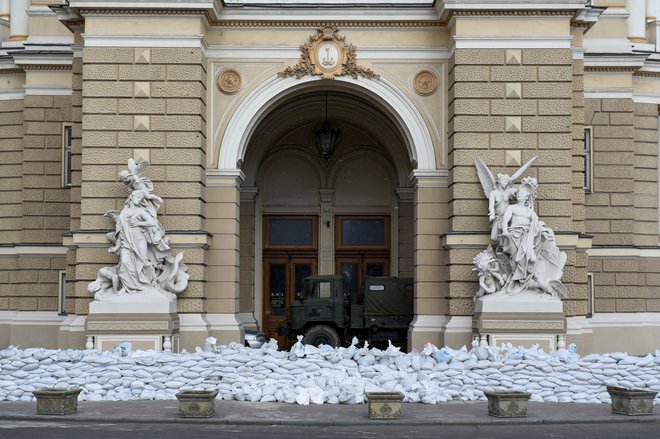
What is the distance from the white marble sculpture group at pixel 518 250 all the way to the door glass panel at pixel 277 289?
9.07 metres

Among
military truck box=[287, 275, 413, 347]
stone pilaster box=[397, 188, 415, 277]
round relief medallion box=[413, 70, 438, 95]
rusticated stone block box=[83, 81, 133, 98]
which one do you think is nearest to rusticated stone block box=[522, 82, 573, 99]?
round relief medallion box=[413, 70, 438, 95]

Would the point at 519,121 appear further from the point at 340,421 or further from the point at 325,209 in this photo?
the point at 340,421

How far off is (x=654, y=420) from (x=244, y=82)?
13102mm

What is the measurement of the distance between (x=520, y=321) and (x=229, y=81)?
353 inches

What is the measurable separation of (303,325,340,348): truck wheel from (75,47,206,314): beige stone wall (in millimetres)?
4846

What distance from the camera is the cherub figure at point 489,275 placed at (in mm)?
23297

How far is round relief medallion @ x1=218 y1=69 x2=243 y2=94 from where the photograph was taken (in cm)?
2517

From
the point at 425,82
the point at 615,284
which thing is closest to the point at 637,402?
the point at 425,82

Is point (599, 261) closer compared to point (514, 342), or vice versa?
point (514, 342)

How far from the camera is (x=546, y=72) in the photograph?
24203mm

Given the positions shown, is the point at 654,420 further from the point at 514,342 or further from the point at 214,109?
the point at 214,109

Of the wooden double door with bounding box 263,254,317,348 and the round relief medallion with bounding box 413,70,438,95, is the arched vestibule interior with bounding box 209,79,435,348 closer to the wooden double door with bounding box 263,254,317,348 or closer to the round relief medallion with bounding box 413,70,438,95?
the wooden double door with bounding box 263,254,317,348

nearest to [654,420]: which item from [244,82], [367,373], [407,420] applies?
[407,420]

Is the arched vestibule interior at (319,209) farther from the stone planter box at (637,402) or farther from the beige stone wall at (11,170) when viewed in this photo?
the stone planter box at (637,402)
